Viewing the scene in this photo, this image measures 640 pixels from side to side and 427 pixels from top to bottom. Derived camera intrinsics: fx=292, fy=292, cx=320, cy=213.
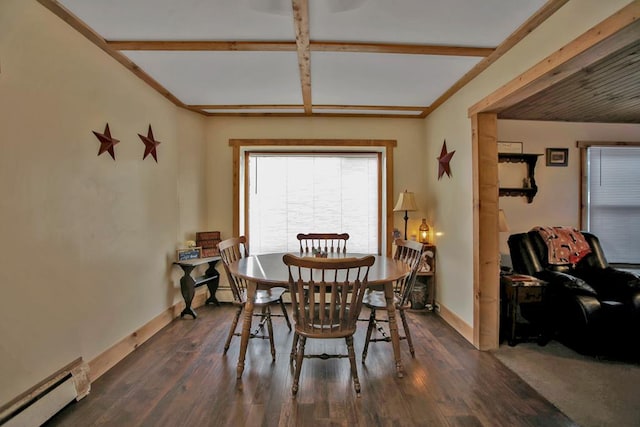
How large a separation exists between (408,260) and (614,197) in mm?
3154

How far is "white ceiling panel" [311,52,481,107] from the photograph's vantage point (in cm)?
242

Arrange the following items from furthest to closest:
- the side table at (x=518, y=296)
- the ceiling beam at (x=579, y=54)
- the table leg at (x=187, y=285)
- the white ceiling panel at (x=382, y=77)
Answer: the table leg at (x=187, y=285) → the side table at (x=518, y=296) → the white ceiling panel at (x=382, y=77) → the ceiling beam at (x=579, y=54)

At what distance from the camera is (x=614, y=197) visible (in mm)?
3666

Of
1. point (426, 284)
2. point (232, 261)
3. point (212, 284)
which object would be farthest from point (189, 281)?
point (426, 284)

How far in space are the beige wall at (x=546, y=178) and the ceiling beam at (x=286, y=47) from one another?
1.82 m

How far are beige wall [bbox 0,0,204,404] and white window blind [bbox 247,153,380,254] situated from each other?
4.50ft

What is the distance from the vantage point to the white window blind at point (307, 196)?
4.09 metres

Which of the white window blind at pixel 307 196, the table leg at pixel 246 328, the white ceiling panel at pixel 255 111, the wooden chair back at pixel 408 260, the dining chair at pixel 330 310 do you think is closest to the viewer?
the dining chair at pixel 330 310

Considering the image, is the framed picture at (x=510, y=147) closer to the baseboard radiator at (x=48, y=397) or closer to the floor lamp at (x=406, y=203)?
the floor lamp at (x=406, y=203)

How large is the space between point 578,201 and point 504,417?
3.18 metres

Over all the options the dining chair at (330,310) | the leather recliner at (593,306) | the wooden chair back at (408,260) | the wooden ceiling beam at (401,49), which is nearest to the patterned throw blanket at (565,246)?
the leather recliner at (593,306)

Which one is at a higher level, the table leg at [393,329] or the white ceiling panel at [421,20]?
the white ceiling panel at [421,20]

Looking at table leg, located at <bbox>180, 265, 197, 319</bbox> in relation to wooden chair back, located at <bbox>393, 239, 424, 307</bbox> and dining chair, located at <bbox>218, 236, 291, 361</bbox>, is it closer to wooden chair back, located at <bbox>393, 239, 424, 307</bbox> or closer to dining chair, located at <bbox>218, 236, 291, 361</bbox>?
dining chair, located at <bbox>218, 236, 291, 361</bbox>

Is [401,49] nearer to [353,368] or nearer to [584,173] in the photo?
[353,368]
